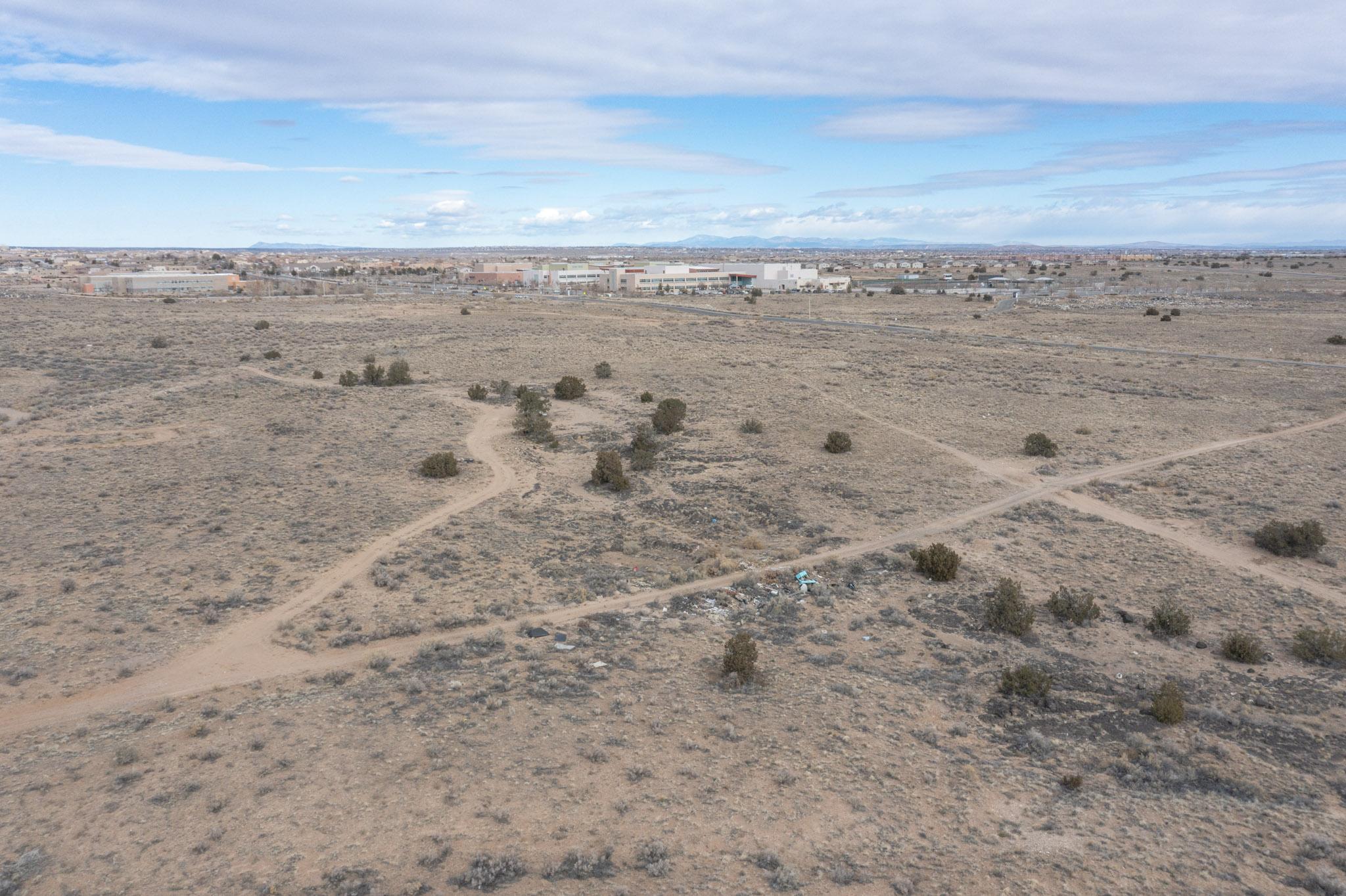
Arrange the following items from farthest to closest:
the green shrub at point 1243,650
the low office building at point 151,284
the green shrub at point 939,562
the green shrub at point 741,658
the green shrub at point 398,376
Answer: the low office building at point 151,284 < the green shrub at point 398,376 < the green shrub at point 939,562 < the green shrub at point 1243,650 < the green shrub at point 741,658

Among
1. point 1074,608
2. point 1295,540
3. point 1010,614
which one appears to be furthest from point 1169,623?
point 1295,540

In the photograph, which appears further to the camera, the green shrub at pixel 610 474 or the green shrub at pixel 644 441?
the green shrub at pixel 644 441

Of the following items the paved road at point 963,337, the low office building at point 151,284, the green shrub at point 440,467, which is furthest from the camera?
the low office building at point 151,284

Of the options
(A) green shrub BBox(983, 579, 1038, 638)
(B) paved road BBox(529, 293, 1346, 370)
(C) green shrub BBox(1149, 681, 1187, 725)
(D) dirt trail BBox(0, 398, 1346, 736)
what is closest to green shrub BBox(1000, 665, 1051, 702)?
(C) green shrub BBox(1149, 681, 1187, 725)

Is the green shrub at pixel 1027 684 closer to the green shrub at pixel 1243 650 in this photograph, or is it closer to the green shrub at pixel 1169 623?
the green shrub at pixel 1169 623

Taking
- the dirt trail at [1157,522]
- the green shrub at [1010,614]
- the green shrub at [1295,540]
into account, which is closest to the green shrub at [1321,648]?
the dirt trail at [1157,522]

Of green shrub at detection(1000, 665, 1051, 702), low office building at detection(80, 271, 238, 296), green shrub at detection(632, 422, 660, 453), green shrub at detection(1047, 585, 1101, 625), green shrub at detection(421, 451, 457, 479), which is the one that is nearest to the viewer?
green shrub at detection(1000, 665, 1051, 702)

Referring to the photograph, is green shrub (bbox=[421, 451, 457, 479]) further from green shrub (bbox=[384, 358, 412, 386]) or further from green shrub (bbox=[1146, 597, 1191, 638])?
green shrub (bbox=[1146, 597, 1191, 638])
